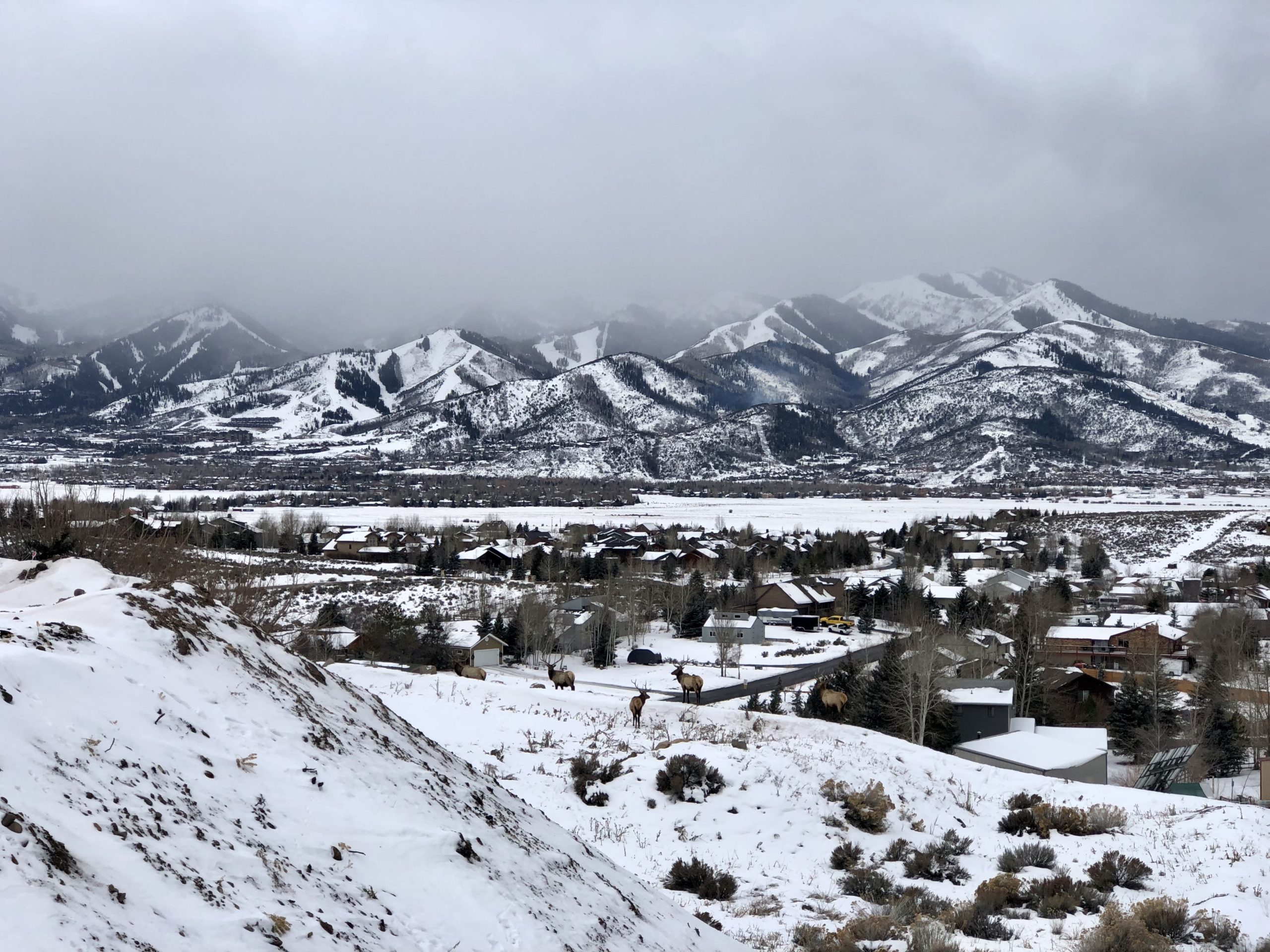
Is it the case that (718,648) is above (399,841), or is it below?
below

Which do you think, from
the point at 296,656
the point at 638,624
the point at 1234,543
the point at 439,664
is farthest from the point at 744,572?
the point at 296,656

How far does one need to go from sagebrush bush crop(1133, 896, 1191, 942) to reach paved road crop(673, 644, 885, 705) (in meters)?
23.0

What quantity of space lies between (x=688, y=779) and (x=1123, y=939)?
6909 mm

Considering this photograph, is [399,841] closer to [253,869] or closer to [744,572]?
[253,869]

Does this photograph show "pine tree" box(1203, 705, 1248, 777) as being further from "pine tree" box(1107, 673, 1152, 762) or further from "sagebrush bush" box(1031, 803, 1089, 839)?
"sagebrush bush" box(1031, 803, 1089, 839)

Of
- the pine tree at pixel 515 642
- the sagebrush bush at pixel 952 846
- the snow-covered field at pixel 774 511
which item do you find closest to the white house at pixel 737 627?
the pine tree at pixel 515 642

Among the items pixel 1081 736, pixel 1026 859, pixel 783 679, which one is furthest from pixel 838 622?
pixel 1026 859

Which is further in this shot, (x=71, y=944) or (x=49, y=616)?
(x=49, y=616)

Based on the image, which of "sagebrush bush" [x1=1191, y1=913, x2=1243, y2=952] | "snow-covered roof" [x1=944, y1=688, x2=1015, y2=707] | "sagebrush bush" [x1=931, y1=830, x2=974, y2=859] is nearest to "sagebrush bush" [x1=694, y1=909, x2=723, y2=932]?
"sagebrush bush" [x1=931, y1=830, x2=974, y2=859]

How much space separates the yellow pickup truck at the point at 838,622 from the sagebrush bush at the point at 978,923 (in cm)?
5489

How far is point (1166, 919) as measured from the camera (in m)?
8.99

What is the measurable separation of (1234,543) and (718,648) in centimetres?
7691

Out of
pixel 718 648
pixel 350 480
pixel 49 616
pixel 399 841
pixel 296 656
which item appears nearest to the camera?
pixel 399 841

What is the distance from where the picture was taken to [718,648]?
172ft
